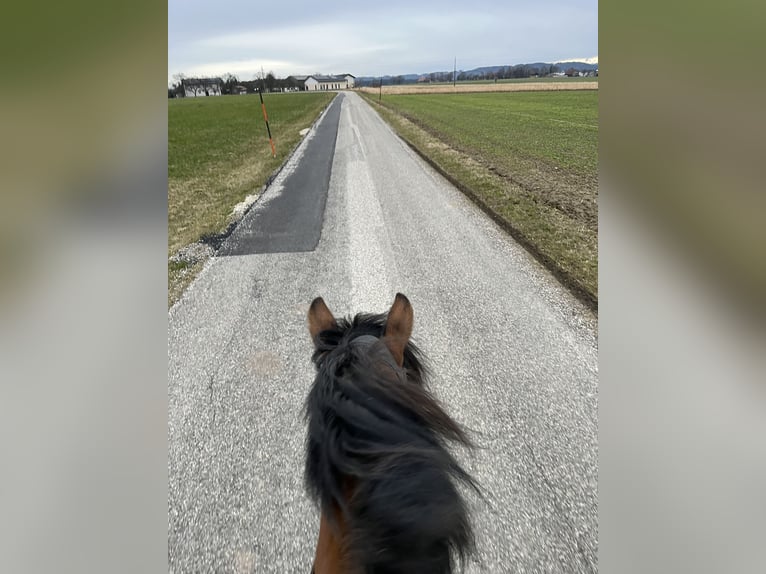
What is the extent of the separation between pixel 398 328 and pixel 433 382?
141cm

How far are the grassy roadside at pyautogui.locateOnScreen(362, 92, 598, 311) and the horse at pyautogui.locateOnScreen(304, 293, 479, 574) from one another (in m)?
0.91

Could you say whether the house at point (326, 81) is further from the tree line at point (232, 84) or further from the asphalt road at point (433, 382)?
the asphalt road at point (433, 382)

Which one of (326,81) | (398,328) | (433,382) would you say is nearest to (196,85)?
(433,382)

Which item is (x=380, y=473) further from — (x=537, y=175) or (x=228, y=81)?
(x=537, y=175)

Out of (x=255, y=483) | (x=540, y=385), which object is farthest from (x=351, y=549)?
(x=540, y=385)

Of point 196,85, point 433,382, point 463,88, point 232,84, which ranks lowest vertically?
point 433,382

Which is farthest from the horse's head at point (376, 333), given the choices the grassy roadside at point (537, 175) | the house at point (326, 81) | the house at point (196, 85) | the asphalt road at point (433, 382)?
the house at point (326, 81)

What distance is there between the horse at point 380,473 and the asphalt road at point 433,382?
1061 millimetres

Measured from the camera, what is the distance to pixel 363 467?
0.90m

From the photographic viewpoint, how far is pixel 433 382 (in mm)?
2756

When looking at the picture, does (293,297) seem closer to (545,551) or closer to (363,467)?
(545,551)
